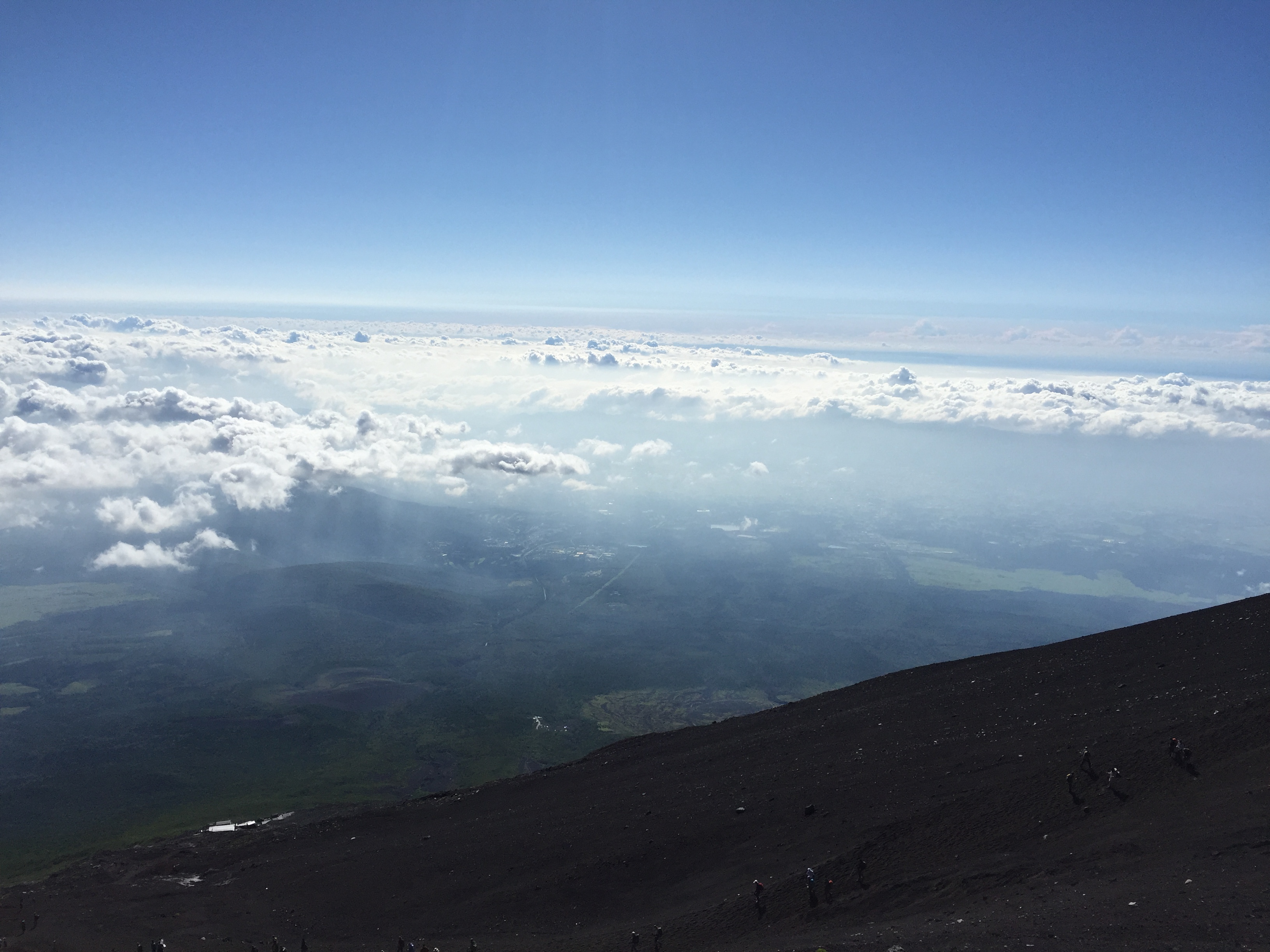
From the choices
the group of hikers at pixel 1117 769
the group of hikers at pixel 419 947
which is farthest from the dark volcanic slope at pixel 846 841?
the group of hikers at pixel 419 947

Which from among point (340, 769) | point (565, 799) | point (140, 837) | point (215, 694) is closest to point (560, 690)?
point (340, 769)

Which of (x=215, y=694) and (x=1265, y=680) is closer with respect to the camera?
(x=1265, y=680)

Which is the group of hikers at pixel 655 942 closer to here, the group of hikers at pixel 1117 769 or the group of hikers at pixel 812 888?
the group of hikers at pixel 812 888

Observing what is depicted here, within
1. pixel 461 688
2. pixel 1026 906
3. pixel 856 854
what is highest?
pixel 1026 906

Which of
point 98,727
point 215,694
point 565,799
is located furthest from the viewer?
point 215,694

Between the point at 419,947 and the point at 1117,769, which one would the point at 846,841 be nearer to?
the point at 1117,769

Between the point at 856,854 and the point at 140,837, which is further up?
the point at 856,854

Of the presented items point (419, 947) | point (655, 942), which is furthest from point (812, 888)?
point (419, 947)

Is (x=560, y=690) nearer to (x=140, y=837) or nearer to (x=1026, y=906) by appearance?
(x=140, y=837)
